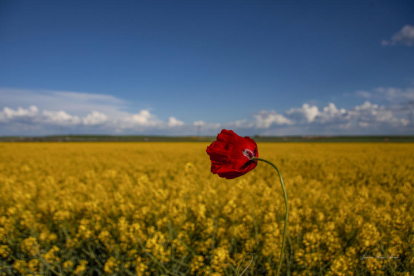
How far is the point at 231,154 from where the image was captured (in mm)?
751

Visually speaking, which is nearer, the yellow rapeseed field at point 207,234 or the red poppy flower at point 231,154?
the red poppy flower at point 231,154

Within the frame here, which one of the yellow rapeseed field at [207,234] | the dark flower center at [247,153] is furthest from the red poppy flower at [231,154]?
the yellow rapeseed field at [207,234]

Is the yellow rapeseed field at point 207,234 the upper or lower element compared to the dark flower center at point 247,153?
lower

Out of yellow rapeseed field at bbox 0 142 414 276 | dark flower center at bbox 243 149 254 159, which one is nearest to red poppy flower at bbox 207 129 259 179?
dark flower center at bbox 243 149 254 159

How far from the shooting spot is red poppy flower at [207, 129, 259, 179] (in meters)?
0.72

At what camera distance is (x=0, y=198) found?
480 centimetres

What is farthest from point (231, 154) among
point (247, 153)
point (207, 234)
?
point (207, 234)

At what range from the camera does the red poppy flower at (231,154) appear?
0.72 metres

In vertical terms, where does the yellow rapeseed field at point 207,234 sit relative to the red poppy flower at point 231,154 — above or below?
below

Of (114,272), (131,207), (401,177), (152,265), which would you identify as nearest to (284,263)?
(152,265)

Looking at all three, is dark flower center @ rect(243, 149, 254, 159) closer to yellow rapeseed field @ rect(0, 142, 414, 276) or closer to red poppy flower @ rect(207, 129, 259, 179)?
red poppy flower @ rect(207, 129, 259, 179)

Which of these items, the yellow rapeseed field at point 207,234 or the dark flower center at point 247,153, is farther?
the yellow rapeseed field at point 207,234

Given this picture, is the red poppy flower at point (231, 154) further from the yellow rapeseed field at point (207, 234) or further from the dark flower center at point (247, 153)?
the yellow rapeseed field at point (207, 234)

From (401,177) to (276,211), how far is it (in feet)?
15.0
